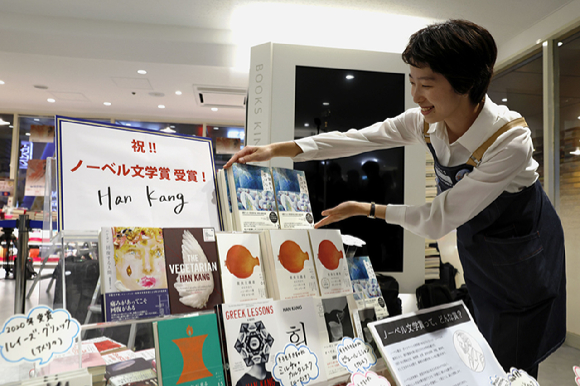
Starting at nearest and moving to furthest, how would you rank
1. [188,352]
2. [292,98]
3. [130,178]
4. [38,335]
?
[38,335] → [188,352] → [130,178] → [292,98]

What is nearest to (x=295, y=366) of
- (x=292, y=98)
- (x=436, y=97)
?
(x=436, y=97)

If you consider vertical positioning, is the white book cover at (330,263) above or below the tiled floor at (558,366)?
above

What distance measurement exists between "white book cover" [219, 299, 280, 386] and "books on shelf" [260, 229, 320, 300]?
0.12 m

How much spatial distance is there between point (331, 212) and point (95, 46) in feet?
14.2

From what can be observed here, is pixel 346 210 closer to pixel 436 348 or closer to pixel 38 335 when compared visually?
pixel 436 348

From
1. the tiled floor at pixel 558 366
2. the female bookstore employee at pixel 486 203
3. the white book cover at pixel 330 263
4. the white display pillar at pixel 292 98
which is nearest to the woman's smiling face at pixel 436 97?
the female bookstore employee at pixel 486 203

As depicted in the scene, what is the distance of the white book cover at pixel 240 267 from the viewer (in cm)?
94

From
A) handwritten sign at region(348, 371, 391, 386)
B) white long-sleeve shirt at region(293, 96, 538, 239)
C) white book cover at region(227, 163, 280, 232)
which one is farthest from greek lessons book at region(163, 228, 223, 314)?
white long-sleeve shirt at region(293, 96, 538, 239)

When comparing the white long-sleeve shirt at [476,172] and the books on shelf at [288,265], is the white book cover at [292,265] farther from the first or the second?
the white long-sleeve shirt at [476,172]

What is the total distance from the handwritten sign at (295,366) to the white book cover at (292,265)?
0.52 feet

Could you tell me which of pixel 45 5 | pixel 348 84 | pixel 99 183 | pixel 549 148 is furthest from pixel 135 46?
pixel 549 148

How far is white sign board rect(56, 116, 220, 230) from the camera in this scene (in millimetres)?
997

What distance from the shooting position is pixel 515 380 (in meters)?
0.90

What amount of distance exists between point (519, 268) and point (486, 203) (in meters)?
0.23
